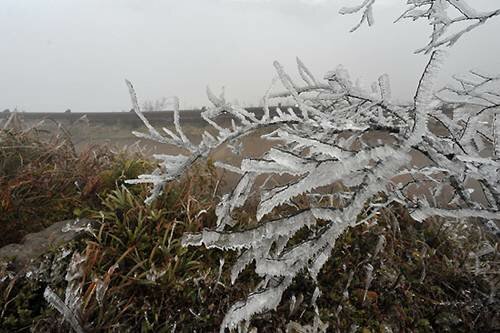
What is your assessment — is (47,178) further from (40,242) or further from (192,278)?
(192,278)

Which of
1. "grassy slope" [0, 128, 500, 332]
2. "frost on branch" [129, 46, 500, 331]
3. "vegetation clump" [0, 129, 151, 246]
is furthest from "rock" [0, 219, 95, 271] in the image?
"frost on branch" [129, 46, 500, 331]

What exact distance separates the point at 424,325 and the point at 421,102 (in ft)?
6.58

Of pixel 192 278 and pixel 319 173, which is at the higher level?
pixel 319 173

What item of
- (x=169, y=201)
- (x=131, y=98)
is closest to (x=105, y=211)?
(x=169, y=201)

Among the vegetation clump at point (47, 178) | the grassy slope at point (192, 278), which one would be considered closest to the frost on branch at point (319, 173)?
the grassy slope at point (192, 278)

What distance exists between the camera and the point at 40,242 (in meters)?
2.81

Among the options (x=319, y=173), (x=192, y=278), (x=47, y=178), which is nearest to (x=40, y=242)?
(x=47, y=178)

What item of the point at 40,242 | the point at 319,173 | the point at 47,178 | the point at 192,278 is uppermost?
the point at 319,173

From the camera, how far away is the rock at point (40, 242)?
264cm

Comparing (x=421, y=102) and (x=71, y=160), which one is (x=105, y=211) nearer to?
(x=71, y=160)

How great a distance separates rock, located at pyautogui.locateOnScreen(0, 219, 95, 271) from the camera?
2637mm

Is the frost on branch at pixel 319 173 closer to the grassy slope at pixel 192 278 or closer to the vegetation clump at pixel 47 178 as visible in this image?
the grassy slope at pixel 192 278

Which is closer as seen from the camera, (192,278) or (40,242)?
(192,278)

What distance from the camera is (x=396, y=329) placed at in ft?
8.02
